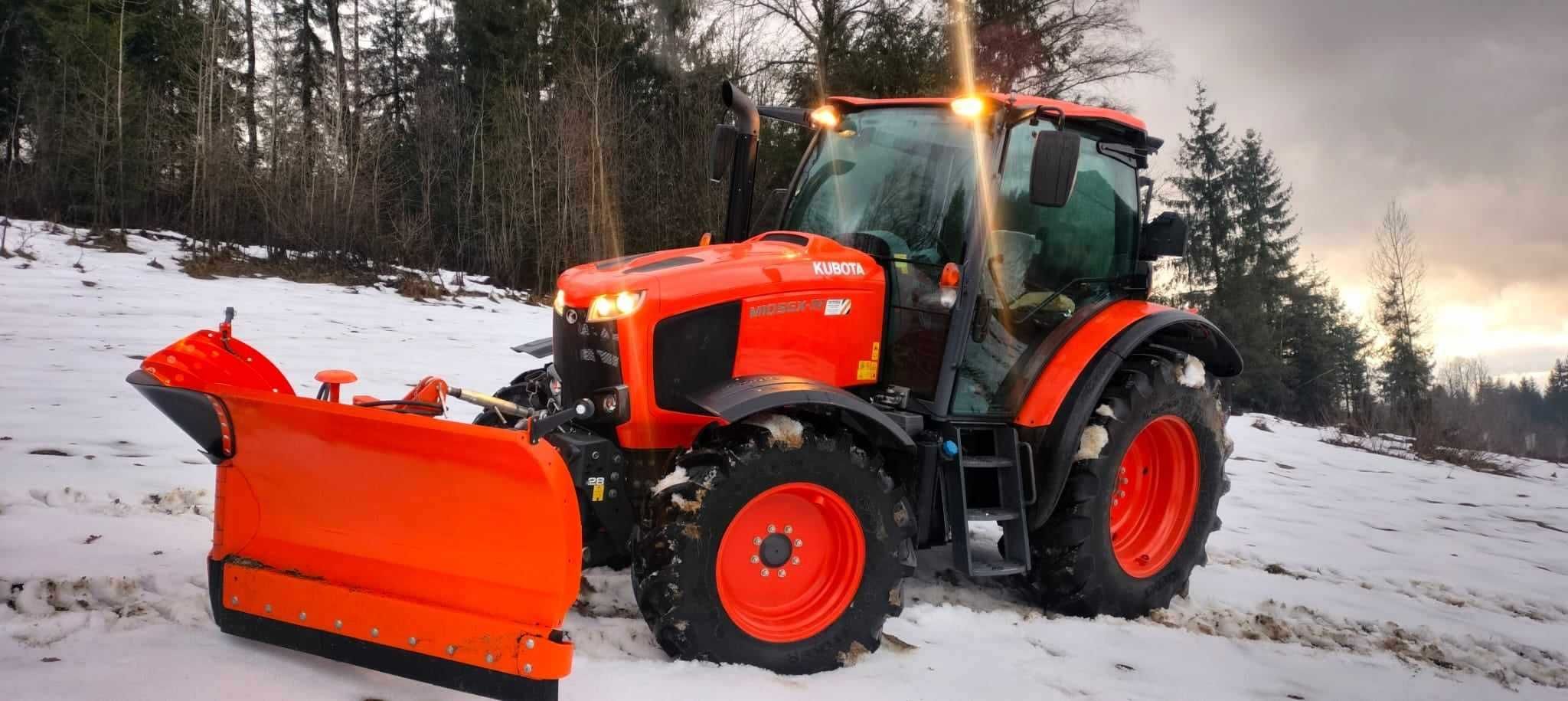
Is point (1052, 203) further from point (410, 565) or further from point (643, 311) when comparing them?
point (410, 565)

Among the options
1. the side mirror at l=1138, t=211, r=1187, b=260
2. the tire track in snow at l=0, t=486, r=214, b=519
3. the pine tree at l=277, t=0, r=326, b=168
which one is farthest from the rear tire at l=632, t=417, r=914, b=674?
the pine tree at l=277, t=0, r=326, b=168

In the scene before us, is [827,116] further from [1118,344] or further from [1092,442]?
[1092,442]

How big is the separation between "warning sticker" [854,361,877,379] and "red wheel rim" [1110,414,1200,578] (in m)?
1.48

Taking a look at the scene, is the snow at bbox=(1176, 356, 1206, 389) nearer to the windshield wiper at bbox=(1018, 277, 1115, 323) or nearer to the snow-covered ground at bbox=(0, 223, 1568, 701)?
the windshield wiper at bbox=(1018, 277, 1115, 323)

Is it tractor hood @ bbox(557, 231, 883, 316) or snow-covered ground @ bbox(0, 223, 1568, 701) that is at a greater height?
tractor hood @ bbox(557, 231, 883, 316)

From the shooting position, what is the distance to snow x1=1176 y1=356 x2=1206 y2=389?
4285 millimetres

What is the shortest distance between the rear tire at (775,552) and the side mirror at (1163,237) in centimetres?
217

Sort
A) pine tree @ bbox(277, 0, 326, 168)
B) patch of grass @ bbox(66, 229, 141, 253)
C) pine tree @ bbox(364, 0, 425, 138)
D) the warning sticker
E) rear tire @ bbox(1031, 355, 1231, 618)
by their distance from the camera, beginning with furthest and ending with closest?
pine tree @ bbox(364, 0, 425, 138), pine tree @ bbox(277, 0, 326, 168), patch of grass @ bbox(66, 229, 141, 253), rear tire @ bbox(1031, 355, 1231, 618), the warning sticker

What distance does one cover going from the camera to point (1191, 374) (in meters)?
4.31

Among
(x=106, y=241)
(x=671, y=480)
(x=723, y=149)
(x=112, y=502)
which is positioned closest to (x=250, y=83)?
(x=106, y=241)

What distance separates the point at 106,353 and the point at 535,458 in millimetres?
7512

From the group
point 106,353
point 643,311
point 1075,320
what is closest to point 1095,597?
point 1075,320

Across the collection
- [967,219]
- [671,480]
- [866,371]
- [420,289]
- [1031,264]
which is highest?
[420,289]

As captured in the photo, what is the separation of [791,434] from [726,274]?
67 centimetres
